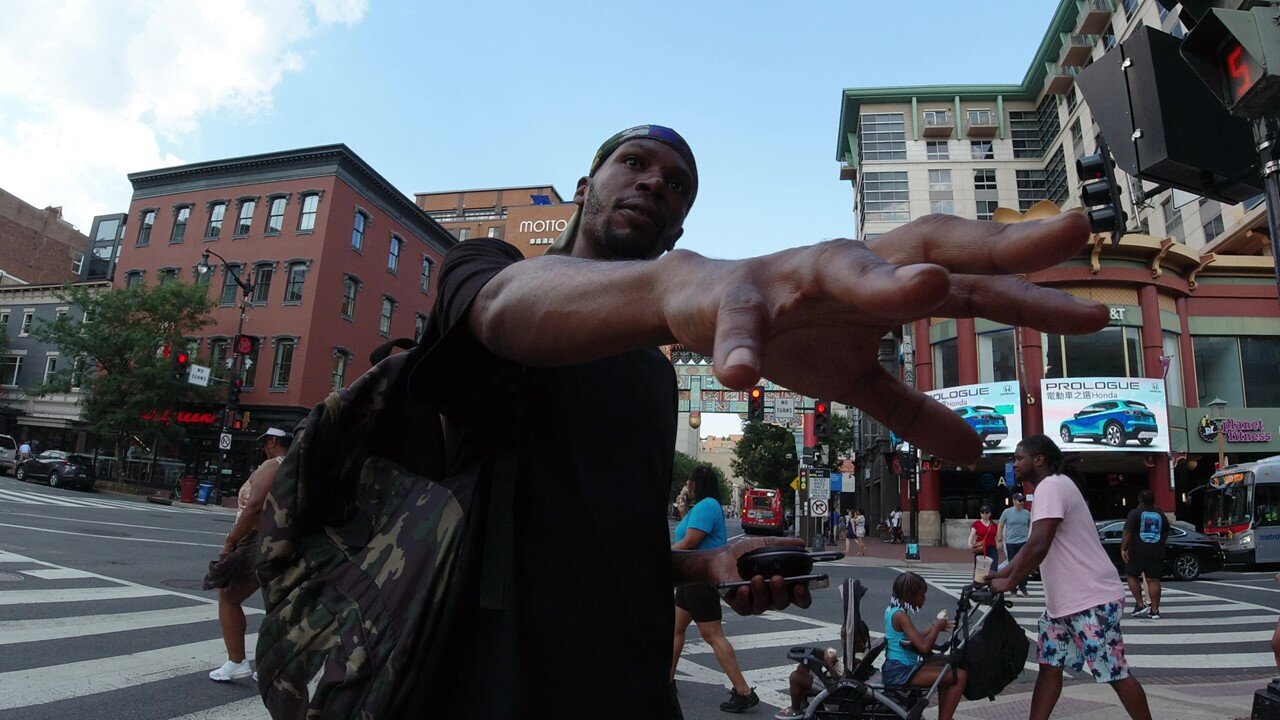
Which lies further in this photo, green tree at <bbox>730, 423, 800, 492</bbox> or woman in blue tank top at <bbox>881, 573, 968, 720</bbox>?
green tree at <bbox>730, 423, 800, 492</bbox>

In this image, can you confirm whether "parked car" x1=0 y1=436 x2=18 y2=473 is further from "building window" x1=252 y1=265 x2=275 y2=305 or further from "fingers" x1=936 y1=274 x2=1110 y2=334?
"fingers" x1=936 y1=274 x2=1110 y2=334

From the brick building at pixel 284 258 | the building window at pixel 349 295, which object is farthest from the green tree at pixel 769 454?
the building window at pixel 349 295

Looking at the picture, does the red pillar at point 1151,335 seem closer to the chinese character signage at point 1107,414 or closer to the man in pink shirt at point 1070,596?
the chinese character signage at point 1107,414

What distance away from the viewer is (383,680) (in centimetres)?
109

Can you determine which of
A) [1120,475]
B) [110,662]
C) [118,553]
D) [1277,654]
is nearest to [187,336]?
[118,553]

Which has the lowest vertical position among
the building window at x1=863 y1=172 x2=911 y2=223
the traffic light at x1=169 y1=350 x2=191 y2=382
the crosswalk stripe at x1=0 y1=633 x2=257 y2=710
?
the crosswalk stripe at x1=0 y1=633 x2=257 y2=710

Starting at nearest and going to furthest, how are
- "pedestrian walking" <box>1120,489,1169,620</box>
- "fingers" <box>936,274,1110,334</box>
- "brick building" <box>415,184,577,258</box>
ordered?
"fingers" <box>936,274,1110,334</box> < "pedestrian walking" <box>1120,489,1169,620</box> < "brick building" <box>415,184,577,258</box>

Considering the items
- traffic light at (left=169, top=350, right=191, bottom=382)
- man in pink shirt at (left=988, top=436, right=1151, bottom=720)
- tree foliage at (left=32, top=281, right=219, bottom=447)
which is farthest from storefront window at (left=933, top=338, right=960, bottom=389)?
tree foliage at (left=32, top=281, right=219, bottom=447)

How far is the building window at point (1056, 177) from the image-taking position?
3934cm

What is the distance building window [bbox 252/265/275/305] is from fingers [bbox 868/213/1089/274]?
1435 inches

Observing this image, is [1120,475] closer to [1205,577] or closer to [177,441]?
[1205,577]

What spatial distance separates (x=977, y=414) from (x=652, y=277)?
1168 inches

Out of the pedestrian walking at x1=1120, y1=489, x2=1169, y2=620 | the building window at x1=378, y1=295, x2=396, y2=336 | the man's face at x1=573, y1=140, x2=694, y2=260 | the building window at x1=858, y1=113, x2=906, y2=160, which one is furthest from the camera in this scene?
the building window at x1=858, y1=113, x2=906, y2=160

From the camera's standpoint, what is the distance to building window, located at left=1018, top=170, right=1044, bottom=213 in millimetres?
42219
